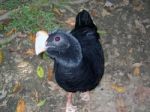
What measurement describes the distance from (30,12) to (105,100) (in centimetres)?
197

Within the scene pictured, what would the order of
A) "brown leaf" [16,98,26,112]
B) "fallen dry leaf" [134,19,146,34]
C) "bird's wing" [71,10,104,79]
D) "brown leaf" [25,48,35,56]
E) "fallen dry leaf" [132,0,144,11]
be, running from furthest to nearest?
"fallen dry leaf" [132,0,144,11] < "fallen dry leaf" [134,19,146,34] < "brown leaf" [25,48,35,56] < "brown leaf" [16,98,26,112] < "bird's wing" [71,10,104,79]

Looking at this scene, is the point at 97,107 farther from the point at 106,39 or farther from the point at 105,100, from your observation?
the point at 106,39

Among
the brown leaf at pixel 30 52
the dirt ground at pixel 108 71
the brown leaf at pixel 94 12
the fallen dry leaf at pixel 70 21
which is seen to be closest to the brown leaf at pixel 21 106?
the dirt ground at pixel 108 71

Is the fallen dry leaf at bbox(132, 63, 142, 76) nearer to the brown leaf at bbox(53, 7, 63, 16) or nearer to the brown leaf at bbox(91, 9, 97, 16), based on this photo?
the brown leaf at bbox(91, 9, 97, 16)

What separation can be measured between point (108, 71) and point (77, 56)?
1730mm

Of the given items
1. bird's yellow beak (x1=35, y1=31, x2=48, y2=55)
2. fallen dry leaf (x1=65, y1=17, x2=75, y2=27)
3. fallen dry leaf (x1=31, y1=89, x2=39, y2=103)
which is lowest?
fallen dry leaf (x1=31, y1=89, x2=39, y2=103)

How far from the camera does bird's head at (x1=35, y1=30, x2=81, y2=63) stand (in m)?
3.45

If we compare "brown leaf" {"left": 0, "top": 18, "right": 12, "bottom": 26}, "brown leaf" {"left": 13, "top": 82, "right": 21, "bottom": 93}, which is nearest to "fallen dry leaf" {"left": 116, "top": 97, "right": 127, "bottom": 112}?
"brown leaf" {"left": 13, "top": 82, "right": 21, "bottom": 93}

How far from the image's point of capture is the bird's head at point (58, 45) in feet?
11.3

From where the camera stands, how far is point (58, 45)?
3439mm

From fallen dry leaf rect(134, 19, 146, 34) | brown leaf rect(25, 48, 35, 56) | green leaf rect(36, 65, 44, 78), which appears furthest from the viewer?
fallen dry leaf rect(134, 19, 146, 34)

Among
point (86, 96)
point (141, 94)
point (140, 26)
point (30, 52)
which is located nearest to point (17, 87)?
point (30, 52)

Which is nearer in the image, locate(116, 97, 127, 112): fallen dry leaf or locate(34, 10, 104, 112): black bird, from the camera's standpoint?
locate(34, 10, 104, 112): black bird

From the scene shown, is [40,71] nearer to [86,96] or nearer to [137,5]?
[86,96]
